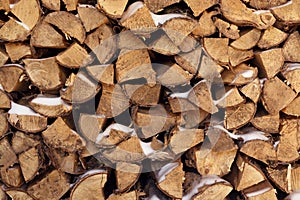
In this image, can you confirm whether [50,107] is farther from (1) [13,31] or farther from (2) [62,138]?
(1) [13,31]

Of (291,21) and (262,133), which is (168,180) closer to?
(262,133)

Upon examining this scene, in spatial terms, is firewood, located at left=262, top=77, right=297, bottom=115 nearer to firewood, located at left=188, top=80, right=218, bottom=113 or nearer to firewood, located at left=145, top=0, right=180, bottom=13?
firewood, located at left=188, top=80, right=218, bottom=113

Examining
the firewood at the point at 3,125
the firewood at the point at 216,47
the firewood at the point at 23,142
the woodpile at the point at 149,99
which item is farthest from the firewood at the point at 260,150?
the firewood at the point at 3,125

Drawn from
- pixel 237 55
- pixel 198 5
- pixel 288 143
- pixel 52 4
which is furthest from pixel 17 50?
pixel 288 143

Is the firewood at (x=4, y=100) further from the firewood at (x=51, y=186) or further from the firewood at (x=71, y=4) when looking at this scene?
the firewood at (x=71, y=4)

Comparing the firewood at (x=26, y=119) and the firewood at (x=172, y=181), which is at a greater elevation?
the firewood at (x=26, y=119)

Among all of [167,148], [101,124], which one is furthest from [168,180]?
[101,124]

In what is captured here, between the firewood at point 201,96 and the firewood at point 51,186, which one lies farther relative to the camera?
the firewood at point 51,186
